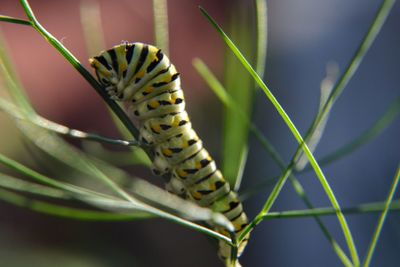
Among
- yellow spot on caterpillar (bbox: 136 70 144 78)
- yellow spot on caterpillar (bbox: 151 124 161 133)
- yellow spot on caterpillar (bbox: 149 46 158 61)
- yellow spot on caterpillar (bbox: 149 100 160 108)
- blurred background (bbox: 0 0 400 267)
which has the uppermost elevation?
yellow spot on caterpillar (bbox: 149 46 158 61)

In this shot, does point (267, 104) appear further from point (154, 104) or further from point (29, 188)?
point (29, 188)

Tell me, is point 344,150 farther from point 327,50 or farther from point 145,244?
point 327,50

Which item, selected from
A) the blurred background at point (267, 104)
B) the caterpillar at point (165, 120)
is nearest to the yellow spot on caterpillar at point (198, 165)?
the caterpillar at point (165, 120)

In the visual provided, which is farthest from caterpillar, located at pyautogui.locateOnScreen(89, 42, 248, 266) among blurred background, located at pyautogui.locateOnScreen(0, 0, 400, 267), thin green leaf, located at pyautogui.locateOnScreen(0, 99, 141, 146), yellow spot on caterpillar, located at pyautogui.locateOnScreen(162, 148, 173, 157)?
blurred background, located at pyautogui.locateOnScreen(0, 0, 400, 267)

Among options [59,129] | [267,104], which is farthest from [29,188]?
[267,104]

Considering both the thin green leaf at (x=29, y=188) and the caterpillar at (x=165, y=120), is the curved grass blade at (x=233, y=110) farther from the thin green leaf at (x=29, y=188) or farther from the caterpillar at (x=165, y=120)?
the thin green leaf at (x=29, y=188)

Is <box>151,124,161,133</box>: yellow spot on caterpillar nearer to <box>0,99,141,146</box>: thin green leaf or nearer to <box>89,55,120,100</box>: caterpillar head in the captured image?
<box>89,55,120,100</box>: caterpillar head
